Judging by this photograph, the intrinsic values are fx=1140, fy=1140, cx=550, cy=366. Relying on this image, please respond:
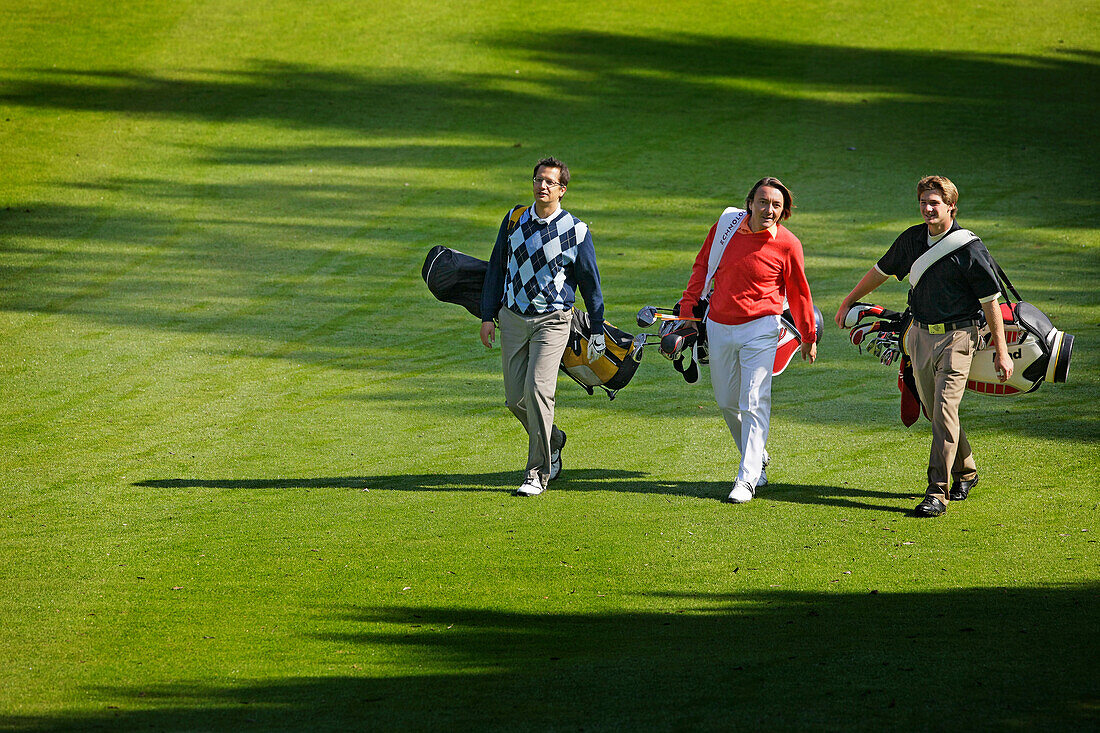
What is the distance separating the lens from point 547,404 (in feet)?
24.6

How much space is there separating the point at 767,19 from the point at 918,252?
63.2 ft

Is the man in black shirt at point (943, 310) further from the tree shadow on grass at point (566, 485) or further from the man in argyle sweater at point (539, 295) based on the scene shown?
the man in argyle sweater at point (539, 295)

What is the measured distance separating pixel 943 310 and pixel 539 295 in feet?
8.14

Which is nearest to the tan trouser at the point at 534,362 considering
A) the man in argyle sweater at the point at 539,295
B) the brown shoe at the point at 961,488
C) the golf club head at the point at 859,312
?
the man in argyle sweater at the point at 539,295

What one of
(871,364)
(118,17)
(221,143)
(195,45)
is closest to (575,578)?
(871,364)

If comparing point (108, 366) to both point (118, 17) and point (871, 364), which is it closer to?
point (871, 364)

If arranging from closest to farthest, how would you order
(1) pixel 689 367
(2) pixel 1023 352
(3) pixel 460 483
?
(2) pixel 1023 352
(1) pixel 689 367
(3) pixel 460 483

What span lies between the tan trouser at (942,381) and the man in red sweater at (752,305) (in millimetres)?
664

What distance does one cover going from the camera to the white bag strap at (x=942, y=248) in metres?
6.67

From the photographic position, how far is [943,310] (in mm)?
6852

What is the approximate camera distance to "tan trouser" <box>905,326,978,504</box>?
22.5 feet

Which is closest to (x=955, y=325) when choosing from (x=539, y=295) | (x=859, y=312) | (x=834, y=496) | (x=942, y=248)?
(x=942, y=248)

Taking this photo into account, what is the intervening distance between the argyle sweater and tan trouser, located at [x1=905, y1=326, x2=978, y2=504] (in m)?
2.00

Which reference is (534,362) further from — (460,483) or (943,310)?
(943,310)
